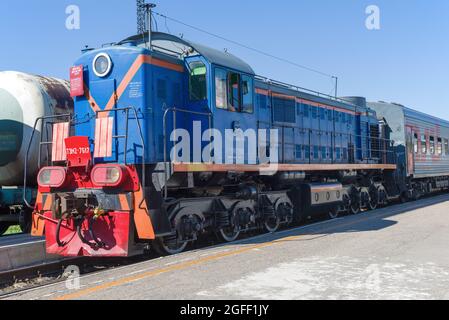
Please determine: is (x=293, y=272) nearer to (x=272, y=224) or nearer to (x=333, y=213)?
(x=272, y=224)

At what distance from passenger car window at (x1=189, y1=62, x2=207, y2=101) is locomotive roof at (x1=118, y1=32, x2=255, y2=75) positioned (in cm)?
24

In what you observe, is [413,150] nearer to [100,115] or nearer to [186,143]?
[186,143]

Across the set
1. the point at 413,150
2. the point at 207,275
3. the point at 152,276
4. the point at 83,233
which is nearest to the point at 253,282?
the point at 207,275

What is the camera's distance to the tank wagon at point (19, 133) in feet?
35.1

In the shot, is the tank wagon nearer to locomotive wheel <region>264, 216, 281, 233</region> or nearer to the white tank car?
the white tank car

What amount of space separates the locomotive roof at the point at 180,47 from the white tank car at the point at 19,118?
278 cm

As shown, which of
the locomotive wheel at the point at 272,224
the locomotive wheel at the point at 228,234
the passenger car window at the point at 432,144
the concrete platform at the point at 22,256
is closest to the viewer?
the concrete platform at the point at 22,256

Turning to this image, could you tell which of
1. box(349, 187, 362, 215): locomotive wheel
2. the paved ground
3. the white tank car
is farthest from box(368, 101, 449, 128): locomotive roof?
the white tank car

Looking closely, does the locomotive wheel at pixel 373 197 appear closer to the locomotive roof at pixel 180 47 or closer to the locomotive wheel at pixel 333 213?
the locomotive wheel at pixel 333 213

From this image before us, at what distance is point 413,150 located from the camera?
66.0ft

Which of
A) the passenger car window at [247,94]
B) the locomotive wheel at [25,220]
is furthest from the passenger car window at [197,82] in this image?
the locomotive wheel at [25,220]

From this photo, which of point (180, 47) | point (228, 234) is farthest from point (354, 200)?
point (180, 47)

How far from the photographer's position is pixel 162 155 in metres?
8.68

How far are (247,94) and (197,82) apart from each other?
140cm
